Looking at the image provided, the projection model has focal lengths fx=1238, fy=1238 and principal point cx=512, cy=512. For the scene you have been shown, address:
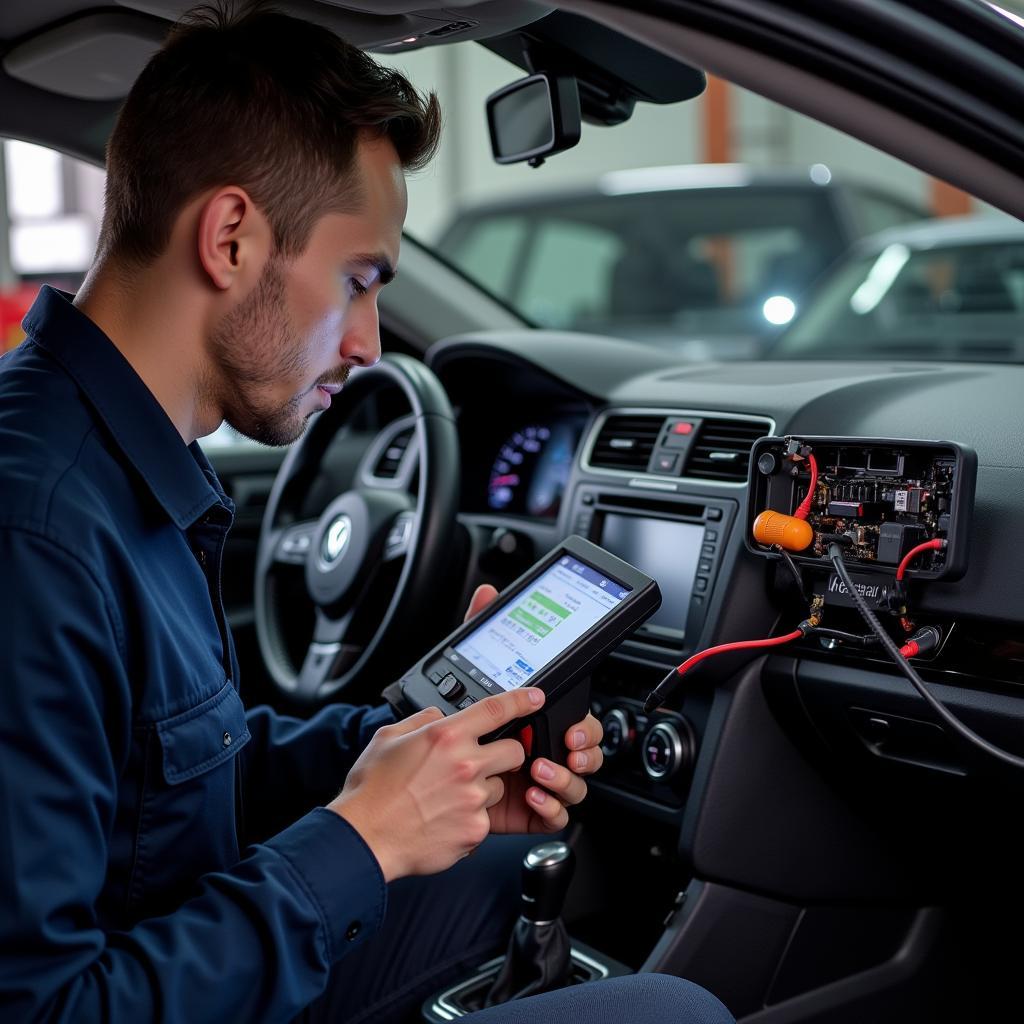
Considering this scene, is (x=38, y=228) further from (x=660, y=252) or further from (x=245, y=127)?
(x=245, y=127)

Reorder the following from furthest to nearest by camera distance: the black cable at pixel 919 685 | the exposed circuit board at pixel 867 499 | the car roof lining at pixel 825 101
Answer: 1. the exposed circuit board at pixel 867 499
2. the black cable at pixel 919 685
3. the car roof lining at pixel 825 101

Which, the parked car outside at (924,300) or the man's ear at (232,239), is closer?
the man's ear at (232,239)

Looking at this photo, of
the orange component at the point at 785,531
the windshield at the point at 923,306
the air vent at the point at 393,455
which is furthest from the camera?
the windshield at the point at 923,306

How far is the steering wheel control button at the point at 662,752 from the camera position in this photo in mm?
1713

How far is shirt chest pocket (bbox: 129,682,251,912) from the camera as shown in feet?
3.38

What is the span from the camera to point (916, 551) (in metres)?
1.39

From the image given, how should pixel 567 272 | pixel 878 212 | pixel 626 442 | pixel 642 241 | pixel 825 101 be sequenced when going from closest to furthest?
pixel 825 101 < pixel 626 442 < pixel 878 212 < pixel 642 241 < pixel 567 272

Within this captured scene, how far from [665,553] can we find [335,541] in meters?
0.58

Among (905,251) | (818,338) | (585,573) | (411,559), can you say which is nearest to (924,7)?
(585,573)

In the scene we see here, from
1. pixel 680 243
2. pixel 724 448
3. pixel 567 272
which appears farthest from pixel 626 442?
pixel 567 272

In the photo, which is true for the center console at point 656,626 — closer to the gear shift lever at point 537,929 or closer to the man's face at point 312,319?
the gear shift lever at point 537,929

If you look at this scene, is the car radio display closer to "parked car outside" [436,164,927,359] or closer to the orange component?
the orange component

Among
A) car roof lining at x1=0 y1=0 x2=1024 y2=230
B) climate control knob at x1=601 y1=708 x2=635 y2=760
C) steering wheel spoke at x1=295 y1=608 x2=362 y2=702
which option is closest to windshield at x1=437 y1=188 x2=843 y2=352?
steering wheel spoke at x1=295 y1=608 x2=362 y2=702

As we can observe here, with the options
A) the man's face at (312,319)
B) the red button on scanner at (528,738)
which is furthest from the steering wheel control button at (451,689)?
the man's face at (312,319)
